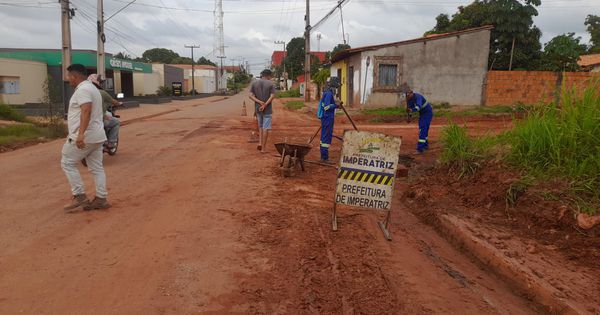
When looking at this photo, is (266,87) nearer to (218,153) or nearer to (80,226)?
(218,153)

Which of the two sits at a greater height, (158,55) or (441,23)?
(158,55)

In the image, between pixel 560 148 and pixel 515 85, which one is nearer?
pixel 560 148

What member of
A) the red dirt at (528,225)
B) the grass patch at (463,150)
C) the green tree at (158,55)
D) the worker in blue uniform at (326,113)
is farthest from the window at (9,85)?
the green tree at (158,55)

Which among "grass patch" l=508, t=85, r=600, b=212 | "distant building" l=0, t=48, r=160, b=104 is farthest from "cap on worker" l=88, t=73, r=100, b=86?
"distant building" l=0, t=48, r=160, b=104

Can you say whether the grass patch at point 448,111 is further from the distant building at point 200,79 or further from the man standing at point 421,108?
the distant building at point 200,79

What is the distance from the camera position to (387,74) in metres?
21.6

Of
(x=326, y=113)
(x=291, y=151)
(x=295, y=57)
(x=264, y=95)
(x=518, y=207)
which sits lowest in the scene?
(x=518, y=207)

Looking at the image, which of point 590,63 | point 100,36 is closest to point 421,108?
point 100,36

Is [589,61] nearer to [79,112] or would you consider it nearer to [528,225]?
[528,225]

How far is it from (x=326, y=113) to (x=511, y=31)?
21.2 m

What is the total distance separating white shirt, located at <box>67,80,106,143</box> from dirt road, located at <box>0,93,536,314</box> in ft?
2.96

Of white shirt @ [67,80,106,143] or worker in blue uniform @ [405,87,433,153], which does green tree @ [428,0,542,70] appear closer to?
worker in blue uniform @ [405,87,433,153]

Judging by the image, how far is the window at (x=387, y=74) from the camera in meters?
21.3

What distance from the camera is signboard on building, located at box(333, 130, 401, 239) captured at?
199 inches
